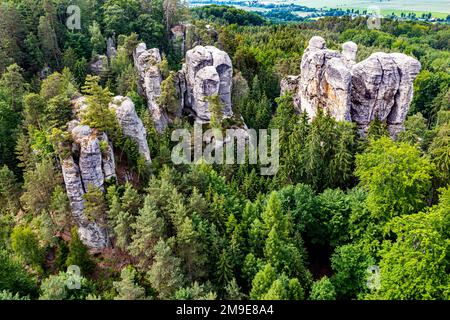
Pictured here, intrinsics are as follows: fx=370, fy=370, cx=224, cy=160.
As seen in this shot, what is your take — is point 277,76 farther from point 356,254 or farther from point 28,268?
point 28,268

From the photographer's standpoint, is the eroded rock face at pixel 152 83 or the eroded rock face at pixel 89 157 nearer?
the eroded rock face at pixel 89 157

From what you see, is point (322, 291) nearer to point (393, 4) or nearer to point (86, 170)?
point (86, 170)

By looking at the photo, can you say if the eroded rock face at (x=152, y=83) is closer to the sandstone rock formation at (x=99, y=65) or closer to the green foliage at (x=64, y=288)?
the sandstone rock formation at (x=99, y=65)

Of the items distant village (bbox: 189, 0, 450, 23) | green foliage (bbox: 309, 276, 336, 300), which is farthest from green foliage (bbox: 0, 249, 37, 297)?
distant village (bbox: 189, 0, 450, 23)

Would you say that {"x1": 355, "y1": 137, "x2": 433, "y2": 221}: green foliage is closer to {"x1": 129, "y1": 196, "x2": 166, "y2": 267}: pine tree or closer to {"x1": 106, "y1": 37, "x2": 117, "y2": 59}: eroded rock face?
{"x1": 129, "y1": 196, "x2": 166, "y2": 267}: pine tree

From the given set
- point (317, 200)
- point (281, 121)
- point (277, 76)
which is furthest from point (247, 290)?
point (277, 76)
